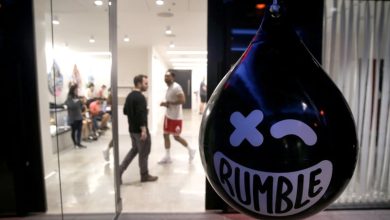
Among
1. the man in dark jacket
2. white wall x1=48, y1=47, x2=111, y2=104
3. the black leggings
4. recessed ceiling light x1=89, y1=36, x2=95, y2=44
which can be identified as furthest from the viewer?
recessed ceiling light x1=89, y1=36, x2=95, y2=44

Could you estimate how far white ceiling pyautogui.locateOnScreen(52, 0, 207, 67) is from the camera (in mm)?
3709

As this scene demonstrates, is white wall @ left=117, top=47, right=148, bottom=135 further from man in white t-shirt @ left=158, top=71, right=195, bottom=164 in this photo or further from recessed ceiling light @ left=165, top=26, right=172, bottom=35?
man in white t-shirt @ left=158, top=71, right=195, bottom=164

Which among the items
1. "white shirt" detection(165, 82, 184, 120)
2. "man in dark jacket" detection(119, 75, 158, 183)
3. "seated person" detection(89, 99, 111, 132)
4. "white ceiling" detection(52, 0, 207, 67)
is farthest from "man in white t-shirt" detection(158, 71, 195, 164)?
"seated person" detection(89, 99, 111, 132)

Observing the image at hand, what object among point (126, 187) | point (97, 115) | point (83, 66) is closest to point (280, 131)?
point (126, 187)

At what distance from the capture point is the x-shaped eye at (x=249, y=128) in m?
0.49

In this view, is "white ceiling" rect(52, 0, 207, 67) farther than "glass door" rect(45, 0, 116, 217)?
Yes

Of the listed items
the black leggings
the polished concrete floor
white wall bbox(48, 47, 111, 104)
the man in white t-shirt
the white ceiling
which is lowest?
the polished concrete floor

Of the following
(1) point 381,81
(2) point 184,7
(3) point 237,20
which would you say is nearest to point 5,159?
(3) point 237,20

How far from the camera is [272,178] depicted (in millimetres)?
508

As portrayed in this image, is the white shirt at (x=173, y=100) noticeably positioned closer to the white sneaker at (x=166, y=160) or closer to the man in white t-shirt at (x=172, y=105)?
the man in white t-shirt at (x=172, y=105)

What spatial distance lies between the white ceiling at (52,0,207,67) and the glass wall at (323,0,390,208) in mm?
1656

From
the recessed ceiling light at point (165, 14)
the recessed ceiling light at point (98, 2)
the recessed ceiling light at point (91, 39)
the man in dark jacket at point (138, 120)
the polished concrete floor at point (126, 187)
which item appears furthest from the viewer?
the recessed ceiling light at point (91, 39)

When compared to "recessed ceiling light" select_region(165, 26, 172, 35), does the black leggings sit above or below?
below

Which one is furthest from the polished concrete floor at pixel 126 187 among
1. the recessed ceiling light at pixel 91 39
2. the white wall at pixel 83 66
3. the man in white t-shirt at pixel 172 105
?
the recessed ceiling light at pixel 91 39
